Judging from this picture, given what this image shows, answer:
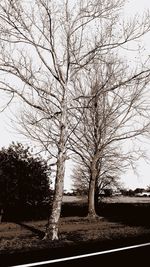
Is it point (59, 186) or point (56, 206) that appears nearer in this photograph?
point (56, 206)

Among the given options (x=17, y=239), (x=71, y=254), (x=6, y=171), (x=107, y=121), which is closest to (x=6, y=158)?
(x=6, y=171)

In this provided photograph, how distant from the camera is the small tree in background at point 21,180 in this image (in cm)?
1919

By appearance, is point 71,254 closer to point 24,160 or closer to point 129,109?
point 24,160

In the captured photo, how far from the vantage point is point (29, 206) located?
2122 centimetres

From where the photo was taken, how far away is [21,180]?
19969mm

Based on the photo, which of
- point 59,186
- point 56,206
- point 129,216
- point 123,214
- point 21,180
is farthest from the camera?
point 123,214

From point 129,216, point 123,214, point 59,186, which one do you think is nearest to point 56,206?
point 59,186

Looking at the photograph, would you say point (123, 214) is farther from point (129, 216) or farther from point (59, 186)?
point (59, 186)

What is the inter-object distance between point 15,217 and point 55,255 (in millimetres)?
14552

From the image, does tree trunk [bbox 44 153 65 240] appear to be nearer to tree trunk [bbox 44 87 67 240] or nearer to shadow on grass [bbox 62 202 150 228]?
Result: tree trunk [bbox 44 87 67 240]

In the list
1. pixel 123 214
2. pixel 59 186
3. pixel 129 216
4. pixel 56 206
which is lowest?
pixel 56 206

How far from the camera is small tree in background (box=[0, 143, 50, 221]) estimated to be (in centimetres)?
1919

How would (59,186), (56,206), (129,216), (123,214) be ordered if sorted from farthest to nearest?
(123,214), (129,216), (59,186), (56,206)

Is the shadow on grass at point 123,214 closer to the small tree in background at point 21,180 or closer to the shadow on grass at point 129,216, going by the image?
the shadow on grass at point 129,216
